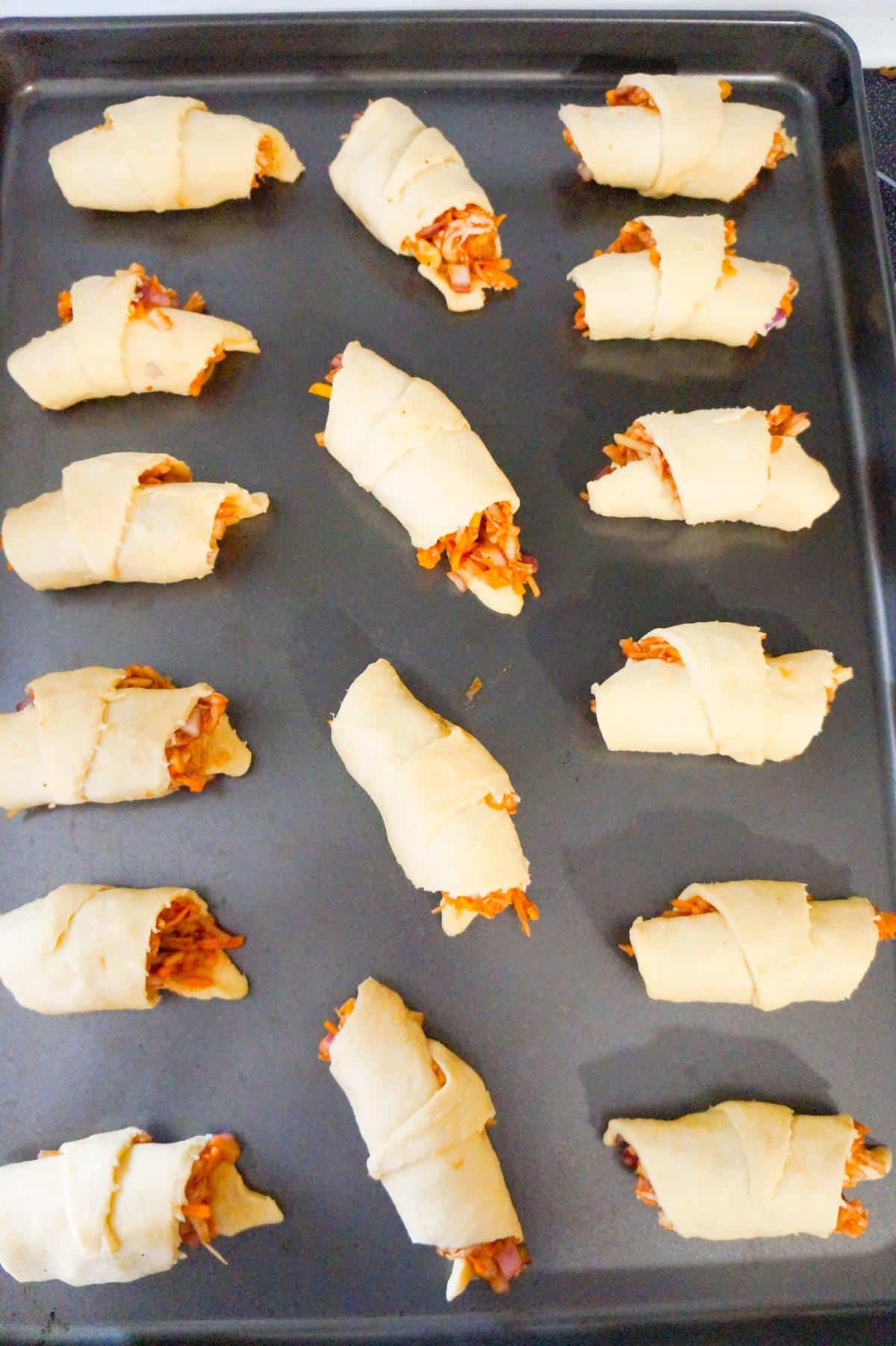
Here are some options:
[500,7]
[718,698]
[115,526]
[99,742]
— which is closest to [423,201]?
[500,7]

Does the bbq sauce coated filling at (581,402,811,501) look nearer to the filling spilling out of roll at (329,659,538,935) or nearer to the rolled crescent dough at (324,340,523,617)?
the rolled crescent dough at (324,340,523,617)

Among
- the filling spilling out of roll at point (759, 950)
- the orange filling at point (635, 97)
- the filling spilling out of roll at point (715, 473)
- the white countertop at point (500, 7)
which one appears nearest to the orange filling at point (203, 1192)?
the filling spilling out of roll at point (759, 950)

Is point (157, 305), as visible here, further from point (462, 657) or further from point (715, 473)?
point (715, 473)

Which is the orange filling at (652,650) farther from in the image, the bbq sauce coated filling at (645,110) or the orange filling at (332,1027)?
the bbq sauce coated filling at (645,110)

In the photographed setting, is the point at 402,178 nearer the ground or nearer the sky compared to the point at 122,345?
nearer the sky

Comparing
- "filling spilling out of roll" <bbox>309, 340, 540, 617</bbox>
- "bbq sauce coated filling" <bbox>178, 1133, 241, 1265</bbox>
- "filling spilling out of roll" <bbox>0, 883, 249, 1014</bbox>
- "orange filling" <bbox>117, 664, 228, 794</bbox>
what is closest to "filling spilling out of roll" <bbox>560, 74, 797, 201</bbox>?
"filling spilling out of roll" <bbox>309, 340, 540, 617</bbox>

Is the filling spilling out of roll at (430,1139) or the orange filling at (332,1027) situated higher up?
the orange filling at (332,1027)

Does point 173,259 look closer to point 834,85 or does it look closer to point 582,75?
point 582,75
